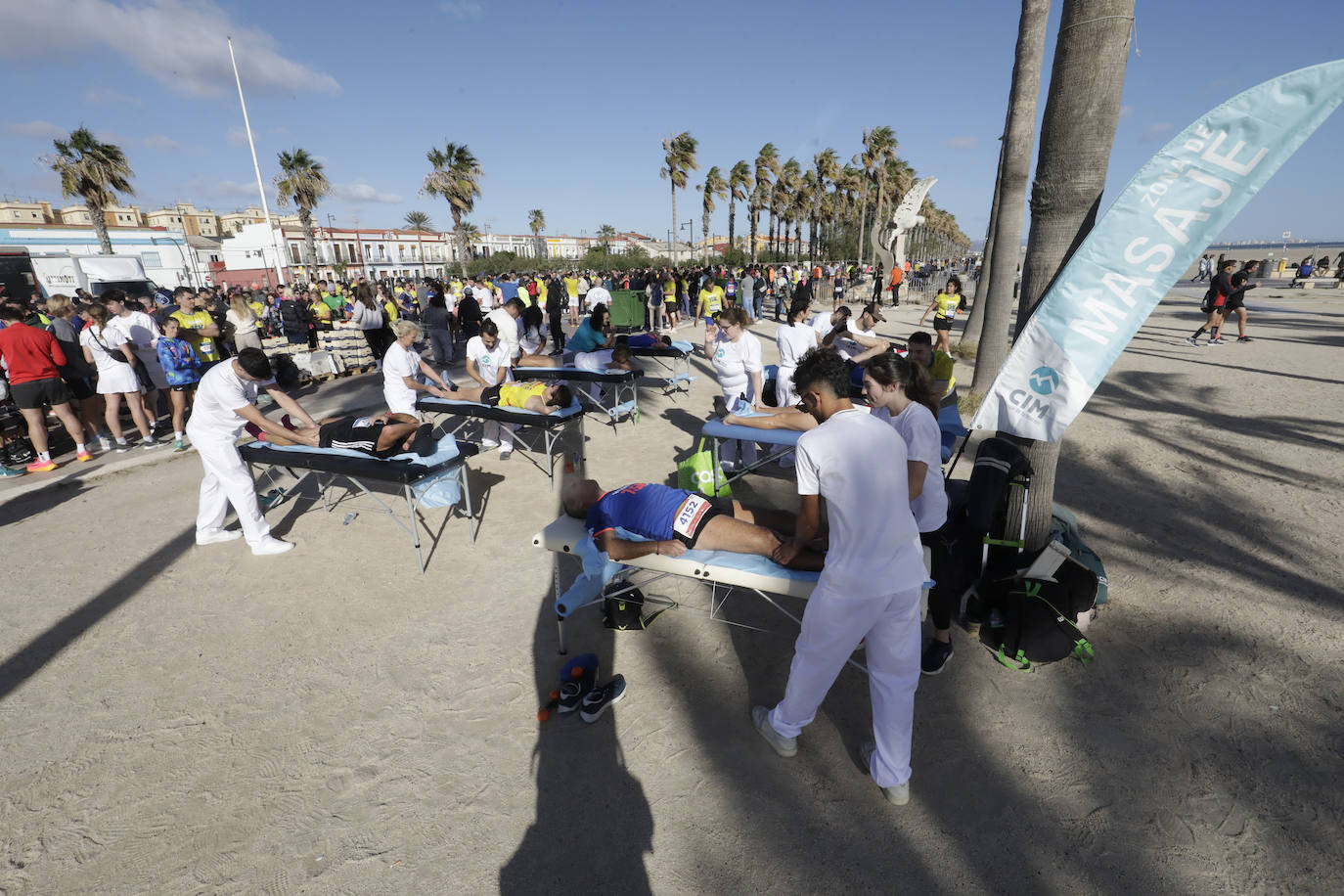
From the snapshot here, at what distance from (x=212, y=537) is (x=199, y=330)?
204 inches

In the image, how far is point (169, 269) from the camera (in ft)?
98.5

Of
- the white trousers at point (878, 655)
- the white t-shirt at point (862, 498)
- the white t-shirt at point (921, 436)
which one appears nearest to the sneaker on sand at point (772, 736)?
the white trousers at point (878, 655)

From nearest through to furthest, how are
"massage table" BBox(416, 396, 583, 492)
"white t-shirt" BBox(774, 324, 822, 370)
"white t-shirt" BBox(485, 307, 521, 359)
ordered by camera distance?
"massage table" BBox(416, 396, 583, 492) → "white t-shirt" BBox(774, 324, 822, 370) → "white t-shirt" BBox(485, 307, 521, 359)

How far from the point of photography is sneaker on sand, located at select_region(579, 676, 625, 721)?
316 centimetres

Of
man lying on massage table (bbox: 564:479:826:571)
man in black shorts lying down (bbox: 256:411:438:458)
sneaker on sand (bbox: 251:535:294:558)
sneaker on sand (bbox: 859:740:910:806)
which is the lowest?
sneaker on sand (bbox: 859:740:910:806)

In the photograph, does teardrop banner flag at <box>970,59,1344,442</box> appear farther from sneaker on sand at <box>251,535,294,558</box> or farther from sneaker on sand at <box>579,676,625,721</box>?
sneaker on sand at <box>251,535,294,558</box>

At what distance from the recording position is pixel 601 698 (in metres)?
3.21

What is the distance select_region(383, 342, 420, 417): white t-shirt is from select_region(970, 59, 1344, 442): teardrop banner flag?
5795 mm

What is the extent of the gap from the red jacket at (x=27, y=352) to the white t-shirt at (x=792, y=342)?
8.55 m

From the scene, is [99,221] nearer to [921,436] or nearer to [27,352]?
[27,352]

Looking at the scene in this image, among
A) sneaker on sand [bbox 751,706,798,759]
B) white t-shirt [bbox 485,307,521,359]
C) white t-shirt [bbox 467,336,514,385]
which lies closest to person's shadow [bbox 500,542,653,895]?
sneaker on sand [bbox 751,706,798,759]

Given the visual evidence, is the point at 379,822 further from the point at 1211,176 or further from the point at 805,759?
the point at 1211,176

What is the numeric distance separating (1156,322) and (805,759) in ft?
67.1

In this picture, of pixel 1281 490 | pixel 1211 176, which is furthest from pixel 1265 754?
pixel 1281 490
